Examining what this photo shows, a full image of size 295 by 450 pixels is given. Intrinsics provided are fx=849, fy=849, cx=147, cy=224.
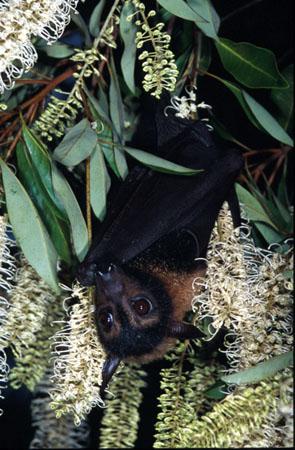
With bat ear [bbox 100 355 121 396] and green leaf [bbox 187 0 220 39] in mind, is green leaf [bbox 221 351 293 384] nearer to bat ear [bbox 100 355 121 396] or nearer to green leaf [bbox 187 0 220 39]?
bat ear [bbox 100 355 121 396]

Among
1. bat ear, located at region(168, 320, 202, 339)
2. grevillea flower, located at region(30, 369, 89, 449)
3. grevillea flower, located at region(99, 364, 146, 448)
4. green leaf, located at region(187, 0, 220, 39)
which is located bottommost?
grevillea flower, located at region(30, 369, 89, 449)

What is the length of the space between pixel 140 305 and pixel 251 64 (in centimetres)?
67

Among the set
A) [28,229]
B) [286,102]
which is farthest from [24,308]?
[286,102]

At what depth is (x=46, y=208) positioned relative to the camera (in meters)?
2.04

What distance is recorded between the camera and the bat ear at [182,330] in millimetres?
1979

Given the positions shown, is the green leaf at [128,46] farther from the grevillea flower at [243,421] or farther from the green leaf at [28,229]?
the grevillea flower at [243,421]

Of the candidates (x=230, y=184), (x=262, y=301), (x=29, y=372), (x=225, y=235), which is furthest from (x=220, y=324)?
(x=29, y=372)

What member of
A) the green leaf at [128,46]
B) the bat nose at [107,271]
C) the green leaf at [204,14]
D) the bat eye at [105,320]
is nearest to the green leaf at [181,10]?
the green leaf at [204,14]

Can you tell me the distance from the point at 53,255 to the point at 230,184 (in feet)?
1.58

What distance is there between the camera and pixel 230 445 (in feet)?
5.21

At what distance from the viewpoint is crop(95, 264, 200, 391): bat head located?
1911 mm

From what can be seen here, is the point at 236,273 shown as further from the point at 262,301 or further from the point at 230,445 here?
the point at 230,445

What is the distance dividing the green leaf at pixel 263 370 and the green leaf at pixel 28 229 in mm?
470

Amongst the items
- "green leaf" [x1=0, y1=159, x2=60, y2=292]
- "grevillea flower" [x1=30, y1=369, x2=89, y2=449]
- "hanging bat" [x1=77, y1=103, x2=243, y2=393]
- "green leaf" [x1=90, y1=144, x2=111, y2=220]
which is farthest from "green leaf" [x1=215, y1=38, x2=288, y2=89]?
"grevillea flower" [x1=30, y1=369, x2=89, y2=449]
